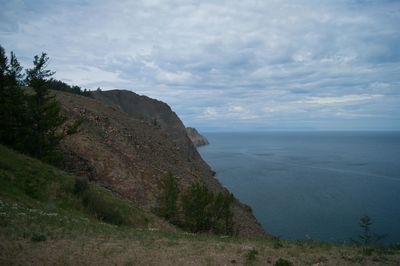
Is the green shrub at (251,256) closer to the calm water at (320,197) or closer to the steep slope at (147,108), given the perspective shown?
the calm water at (320,197)

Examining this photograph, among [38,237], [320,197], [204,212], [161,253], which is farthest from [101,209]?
[320,197]

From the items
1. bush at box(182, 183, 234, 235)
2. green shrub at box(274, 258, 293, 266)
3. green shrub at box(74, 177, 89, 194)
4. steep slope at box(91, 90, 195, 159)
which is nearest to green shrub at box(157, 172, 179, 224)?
bush at box(182, 183, 234, 235)

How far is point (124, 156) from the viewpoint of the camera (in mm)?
39625

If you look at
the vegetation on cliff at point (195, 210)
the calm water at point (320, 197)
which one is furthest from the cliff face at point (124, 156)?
the calm water at point (320, 197)

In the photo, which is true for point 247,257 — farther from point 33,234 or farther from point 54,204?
point 54,204

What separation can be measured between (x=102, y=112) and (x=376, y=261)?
4325cm

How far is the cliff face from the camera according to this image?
33844 mm

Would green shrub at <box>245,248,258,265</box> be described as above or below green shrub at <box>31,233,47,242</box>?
below

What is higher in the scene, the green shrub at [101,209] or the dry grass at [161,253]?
the dry grass at [161,253]

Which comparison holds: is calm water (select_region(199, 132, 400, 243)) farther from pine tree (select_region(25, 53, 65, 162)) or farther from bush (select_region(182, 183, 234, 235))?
pine tree (select_region(25, 53, 65, 162))

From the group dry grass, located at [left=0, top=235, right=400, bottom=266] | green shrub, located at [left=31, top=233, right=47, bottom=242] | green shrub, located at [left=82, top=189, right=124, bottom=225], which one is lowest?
green shrub, located at [left=82, top=189, right=124, bottom=225]

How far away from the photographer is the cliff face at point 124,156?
33.8 meters

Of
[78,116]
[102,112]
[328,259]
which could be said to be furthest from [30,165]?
[102,112]

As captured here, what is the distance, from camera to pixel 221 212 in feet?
105
